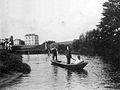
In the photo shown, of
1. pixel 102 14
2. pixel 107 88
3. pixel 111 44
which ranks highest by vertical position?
pixel 102 14

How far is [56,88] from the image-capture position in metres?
15.1

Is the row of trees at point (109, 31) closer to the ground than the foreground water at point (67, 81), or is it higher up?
higher up

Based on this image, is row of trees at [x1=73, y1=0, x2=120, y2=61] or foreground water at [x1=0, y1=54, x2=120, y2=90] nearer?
foreground water at [x1=0, y1=54, x2=120, y2=90]

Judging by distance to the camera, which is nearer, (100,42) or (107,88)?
(107,88)

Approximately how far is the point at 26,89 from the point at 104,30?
180 ft

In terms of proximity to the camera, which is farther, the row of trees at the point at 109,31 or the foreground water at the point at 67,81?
the row of trees at the point at 109,31

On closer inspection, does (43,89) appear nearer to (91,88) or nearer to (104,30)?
(91,88)

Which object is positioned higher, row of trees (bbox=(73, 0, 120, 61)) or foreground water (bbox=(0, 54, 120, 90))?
row of trees (bbox=(73, 0, 120, 61))

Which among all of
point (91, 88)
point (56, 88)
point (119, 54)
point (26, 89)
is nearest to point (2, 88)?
point (26, 89)

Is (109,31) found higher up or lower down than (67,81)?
higher up

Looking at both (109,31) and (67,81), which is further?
(109,31)

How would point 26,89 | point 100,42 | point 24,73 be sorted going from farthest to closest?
point 100,42 → point 24,73 → point 26,89

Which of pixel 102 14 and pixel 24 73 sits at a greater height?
pixel 102 14

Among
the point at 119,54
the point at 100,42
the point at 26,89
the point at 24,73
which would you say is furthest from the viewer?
the point at 100,42
